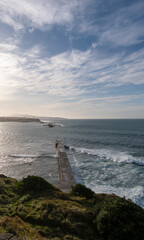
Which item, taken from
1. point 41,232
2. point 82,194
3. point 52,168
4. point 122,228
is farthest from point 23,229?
point 52,168

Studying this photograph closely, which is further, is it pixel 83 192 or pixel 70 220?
pixel 83 192

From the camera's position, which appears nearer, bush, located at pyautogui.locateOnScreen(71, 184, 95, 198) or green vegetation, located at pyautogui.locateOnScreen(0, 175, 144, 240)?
green vegetation, located at pyautogui.locateOnScreen(0, 175, 144, 240)

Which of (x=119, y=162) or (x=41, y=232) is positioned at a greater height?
(x=41, y=232)

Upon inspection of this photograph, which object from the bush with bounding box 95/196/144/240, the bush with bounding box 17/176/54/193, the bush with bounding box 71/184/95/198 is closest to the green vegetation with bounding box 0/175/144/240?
the bush with bounding box 95/196/144/240

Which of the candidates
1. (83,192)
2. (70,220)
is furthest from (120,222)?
(83,192)

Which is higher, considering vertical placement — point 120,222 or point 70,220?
point 120,222

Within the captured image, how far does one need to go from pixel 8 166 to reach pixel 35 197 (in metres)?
21.7

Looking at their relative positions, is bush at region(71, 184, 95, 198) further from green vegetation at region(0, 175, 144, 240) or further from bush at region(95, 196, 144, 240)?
bush at region(95, 196, 144, 240)

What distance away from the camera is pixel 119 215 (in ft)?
19.1

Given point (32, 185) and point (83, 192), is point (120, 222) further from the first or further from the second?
point (32, 185)

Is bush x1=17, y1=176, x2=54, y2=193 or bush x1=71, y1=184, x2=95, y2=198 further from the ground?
bush x1=17, y1=176, x2=54, y2=193

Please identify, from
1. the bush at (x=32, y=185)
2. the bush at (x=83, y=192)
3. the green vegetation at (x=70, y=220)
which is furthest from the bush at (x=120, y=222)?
the bush at (x=32, y=185)

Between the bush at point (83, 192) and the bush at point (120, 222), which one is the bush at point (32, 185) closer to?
the bush at point (83, 192)

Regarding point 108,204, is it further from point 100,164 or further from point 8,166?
point 8,166
